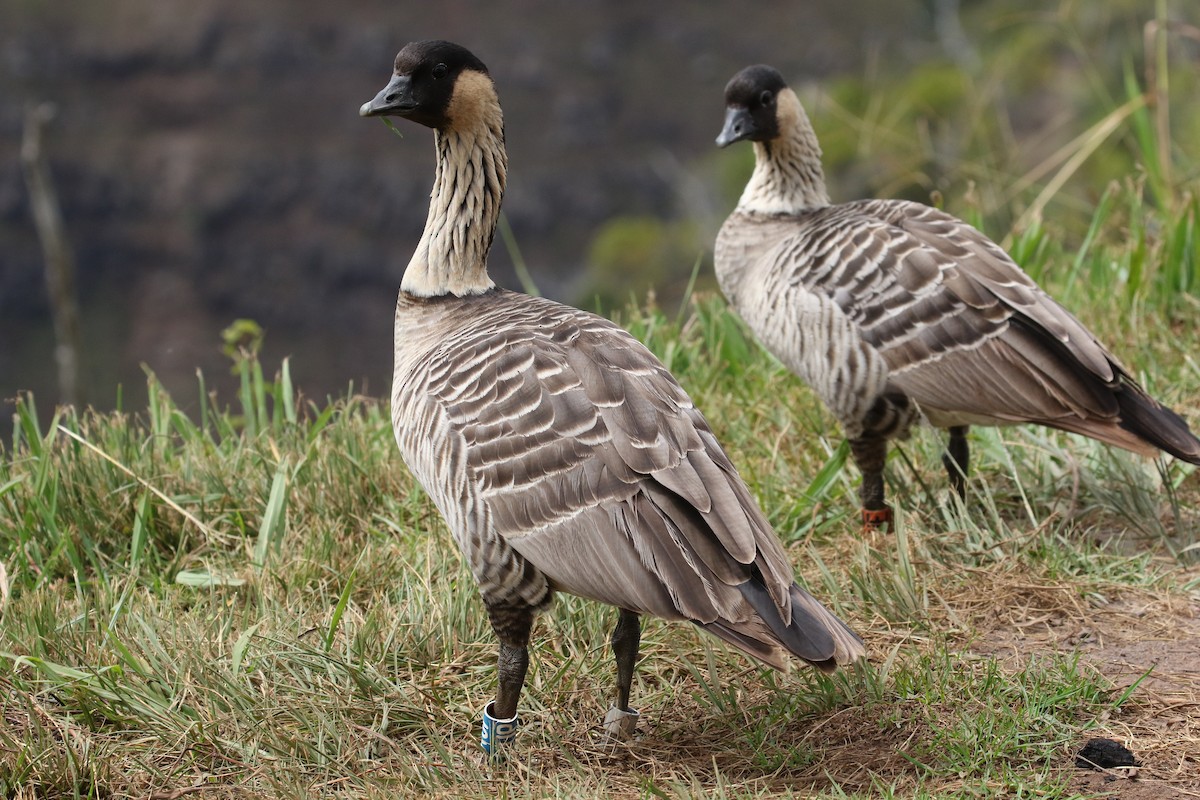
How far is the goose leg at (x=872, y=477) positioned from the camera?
5133 mm

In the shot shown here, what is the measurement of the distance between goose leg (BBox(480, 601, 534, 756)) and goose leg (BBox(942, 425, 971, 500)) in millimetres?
2356

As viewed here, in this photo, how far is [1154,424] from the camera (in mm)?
4621

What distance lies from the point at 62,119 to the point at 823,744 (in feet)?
173

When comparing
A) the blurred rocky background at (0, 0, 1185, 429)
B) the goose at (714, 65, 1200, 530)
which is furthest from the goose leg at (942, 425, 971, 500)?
the blurred rocky background at (0, 0, 1185, 429)

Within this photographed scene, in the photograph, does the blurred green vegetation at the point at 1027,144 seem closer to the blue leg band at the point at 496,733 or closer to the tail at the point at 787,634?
the blue leg band at the point at 496,733

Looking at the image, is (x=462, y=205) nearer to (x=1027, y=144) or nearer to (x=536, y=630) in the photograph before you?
(x=536, y=630)

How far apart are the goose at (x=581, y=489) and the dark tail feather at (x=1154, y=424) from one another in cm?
189

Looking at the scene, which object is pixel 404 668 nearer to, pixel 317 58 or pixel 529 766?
pixel 529 766

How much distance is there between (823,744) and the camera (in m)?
3.71

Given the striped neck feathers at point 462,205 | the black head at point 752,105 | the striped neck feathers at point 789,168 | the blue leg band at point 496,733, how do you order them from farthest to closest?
the striped neck feathers at point 789,168 → the black head at point 752,105 → the striped neck feathers at point 462,205 → the blue leg band at point 496,733

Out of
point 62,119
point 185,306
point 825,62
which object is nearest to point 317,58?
point 62,119

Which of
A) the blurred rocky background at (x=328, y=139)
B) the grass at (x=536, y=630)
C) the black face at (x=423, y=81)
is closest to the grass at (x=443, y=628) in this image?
the grass at (x=536, y=630)

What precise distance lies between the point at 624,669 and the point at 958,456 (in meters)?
2.25

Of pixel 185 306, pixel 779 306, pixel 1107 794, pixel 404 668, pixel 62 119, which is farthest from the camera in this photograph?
pixel 62 119
